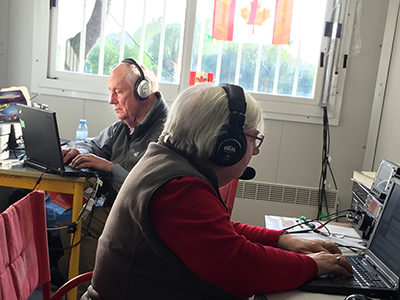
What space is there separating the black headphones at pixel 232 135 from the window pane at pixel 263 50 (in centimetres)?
191

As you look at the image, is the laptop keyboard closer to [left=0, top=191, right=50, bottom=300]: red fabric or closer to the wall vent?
[left=0, top=191, right=50, bottom=300]: red fabric

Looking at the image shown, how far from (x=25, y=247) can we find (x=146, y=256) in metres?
0.37

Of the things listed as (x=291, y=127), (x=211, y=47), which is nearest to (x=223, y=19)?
(x=211, y=47)

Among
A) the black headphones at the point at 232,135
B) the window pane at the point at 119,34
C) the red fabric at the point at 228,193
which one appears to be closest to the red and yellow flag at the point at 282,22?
the window pane at the point at 119,34

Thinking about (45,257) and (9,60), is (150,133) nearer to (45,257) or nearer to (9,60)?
(45,257)

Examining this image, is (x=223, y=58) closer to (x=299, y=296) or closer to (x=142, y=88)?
(x=142, y=88)

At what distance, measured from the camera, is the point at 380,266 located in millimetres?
1123

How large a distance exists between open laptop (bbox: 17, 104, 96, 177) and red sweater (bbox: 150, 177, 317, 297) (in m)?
1.05

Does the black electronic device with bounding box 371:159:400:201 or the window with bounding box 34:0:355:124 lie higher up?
the window with bounding box 34:0:355:124

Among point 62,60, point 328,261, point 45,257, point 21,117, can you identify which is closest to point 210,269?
point 328,261

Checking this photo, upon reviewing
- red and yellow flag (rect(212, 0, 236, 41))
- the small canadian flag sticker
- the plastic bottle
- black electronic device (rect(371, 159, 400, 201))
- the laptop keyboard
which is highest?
red and yellow flag (rect(212, 0, 236, 41))

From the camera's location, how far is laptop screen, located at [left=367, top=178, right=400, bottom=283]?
3.52ft

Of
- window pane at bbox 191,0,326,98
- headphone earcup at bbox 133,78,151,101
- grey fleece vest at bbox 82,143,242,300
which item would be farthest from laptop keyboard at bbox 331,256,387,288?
window pane at bbox 191,0,326,98

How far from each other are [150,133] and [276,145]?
110 cm
